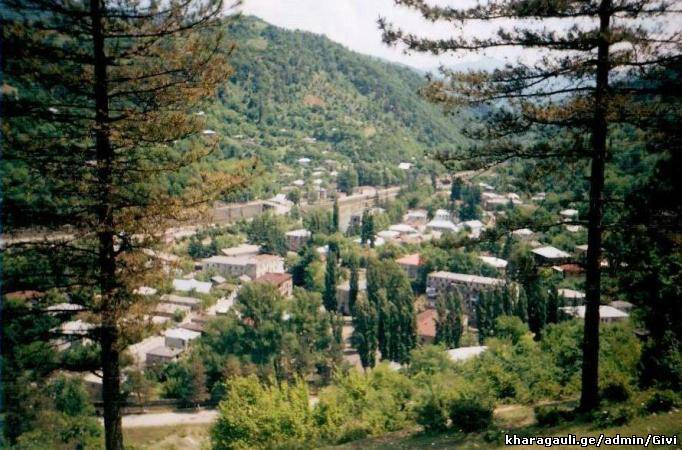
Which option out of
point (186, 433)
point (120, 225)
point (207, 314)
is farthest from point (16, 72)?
point (207, 314)

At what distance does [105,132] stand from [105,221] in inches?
46.1

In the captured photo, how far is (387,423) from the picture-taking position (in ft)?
37.4

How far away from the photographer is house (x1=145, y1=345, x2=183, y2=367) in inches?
1373

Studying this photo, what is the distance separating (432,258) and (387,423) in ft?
136

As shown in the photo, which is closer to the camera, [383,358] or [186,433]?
[186,433]

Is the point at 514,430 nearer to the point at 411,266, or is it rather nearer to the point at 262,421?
the point at 262,421

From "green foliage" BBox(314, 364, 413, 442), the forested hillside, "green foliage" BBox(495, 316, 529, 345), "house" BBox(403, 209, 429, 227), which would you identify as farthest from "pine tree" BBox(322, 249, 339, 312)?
the forested hillside

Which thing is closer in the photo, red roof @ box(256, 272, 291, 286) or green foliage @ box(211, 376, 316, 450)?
green foliage @ box(211, 376, 316, 450)

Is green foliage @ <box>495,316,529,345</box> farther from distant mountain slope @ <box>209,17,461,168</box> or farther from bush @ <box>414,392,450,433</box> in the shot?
distant mountain slope @ <box>209,17,461,168</box>

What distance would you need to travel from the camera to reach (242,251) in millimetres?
61188

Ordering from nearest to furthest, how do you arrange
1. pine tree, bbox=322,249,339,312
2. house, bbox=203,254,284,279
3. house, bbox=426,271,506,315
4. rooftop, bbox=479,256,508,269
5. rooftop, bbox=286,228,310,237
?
pine tree, bbox=322,249,339,312, house, bbox=426,271,506,315, rooftop, bbox=479,256,508,269, house, bbox=203,254,284,279, rooftop, bbox=286,228,310,237

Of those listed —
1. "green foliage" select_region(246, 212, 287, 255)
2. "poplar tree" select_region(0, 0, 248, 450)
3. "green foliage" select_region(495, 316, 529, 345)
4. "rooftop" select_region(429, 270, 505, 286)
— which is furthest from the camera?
"green foliage" select_region(246, 212, 287, 255)

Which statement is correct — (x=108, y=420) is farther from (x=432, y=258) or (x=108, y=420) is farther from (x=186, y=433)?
(x=432, y=258)

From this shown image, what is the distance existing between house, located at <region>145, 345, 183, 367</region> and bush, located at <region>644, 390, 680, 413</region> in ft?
104
